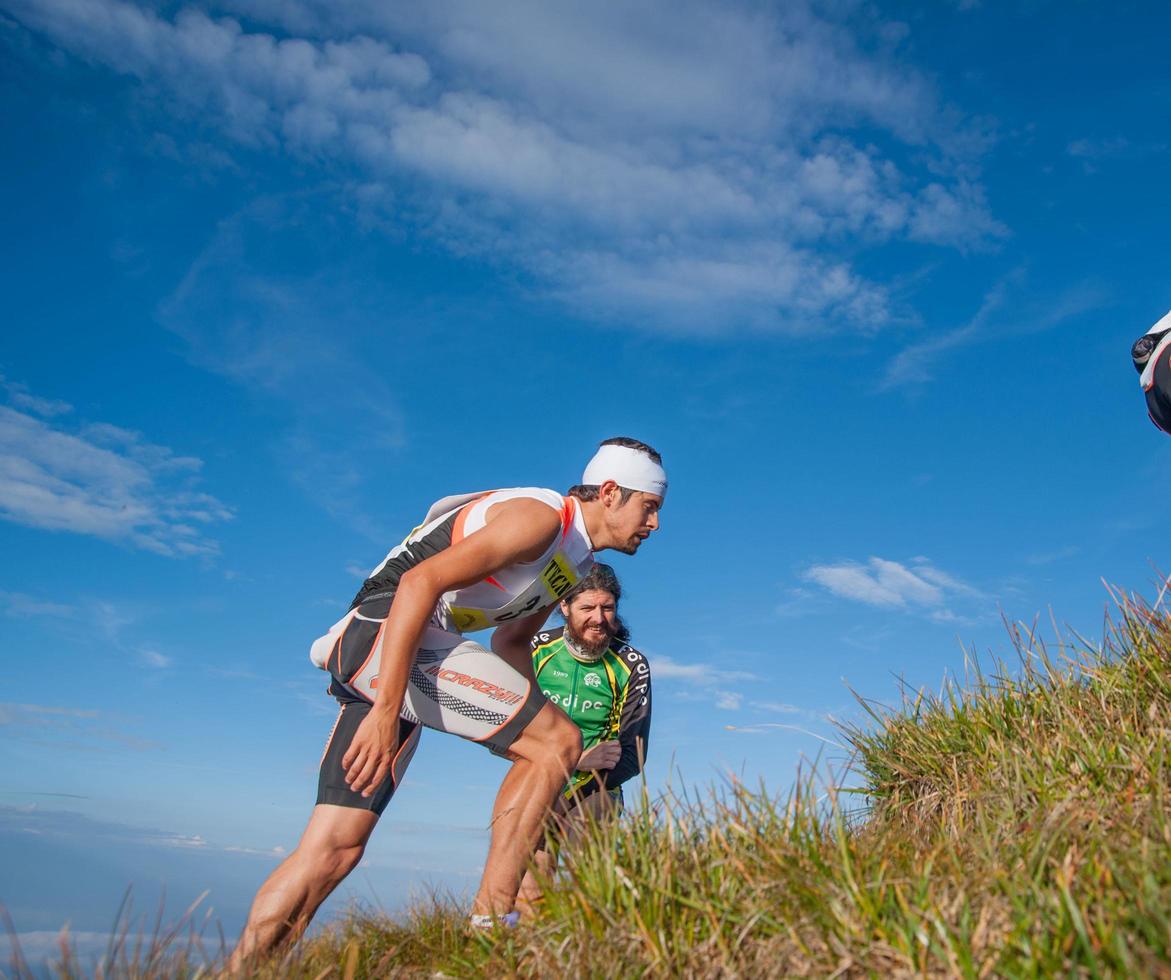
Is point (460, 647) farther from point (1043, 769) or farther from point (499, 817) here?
Answer: point (1043, 769)

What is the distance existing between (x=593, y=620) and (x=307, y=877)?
409cm

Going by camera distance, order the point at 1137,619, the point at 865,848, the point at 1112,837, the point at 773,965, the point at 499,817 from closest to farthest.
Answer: the point at 773,965 < the point at 1112,837 < the point at 865,848 < the point at 499,817 < the point at 1137,619

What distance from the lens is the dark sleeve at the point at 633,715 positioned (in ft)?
27.1

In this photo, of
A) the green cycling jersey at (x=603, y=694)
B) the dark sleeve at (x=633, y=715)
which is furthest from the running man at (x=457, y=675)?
the dark sleeve at (x=633, y=715)

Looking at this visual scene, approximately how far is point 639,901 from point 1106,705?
111 inches

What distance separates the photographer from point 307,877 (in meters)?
4.47

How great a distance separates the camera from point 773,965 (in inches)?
117

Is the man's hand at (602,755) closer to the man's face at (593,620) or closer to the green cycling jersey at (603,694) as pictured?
the green cycling jersey at (603,694)

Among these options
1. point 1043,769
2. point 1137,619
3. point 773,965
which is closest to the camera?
point 773,965

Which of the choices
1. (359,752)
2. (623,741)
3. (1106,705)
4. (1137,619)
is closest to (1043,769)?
(1106,705)

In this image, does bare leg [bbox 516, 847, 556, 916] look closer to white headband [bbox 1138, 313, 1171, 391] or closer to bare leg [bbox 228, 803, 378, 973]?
bare leg [bbox 228, 803, 378, 973]

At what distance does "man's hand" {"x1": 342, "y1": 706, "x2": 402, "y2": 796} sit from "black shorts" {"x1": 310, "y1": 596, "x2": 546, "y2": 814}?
286 millimetres

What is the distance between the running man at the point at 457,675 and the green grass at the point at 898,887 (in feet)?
1.30

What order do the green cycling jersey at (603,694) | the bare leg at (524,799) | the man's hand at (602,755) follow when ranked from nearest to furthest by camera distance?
the bare leg at (524,799)
the man's hand at (602,755)
the green cycling jersey at (603,694)
